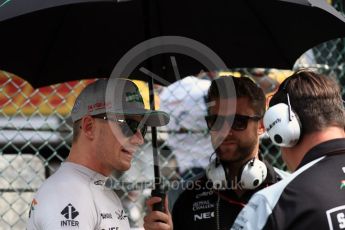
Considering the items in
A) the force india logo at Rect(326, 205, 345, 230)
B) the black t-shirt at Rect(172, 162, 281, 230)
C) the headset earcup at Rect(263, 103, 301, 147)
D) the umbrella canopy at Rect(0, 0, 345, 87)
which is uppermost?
the umbrella canopy at Rect(0, 0, 345, 87)

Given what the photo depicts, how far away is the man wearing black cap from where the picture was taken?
279 centimetres

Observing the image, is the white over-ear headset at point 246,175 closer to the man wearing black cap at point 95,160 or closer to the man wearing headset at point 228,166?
the man wearing headset at point 228,166

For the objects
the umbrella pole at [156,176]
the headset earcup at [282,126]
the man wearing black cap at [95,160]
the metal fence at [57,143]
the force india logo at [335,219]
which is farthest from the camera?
the metal fence at [57,143]

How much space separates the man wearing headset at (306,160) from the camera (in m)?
2.27

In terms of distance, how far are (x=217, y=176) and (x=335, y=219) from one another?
1237 millimetres

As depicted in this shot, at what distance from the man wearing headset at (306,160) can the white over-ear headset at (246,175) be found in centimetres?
73

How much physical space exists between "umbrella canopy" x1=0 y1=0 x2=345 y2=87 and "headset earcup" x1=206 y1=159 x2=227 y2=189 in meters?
0.65

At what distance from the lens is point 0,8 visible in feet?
9.27

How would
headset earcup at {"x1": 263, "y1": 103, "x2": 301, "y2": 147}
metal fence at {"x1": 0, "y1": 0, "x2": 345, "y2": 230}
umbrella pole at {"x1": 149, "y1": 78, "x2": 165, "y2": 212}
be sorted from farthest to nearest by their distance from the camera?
metal fence at {"x1": 0, "y1": 0, "x2": 345, "y2": 230} → umbrella pole at {"x1": 149, "y1": 78, "x2": 165, "y2": 212} → headset earcup at {"x1": 263, "y1": 103, "x2": 301, "y2": 147}

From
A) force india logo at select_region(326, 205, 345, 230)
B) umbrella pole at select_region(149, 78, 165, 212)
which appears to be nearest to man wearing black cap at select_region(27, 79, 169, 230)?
umbrella pole at select_region(149, 78, 165, 212)

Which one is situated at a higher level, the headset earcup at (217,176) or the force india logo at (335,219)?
the headset earcup at (217,176)

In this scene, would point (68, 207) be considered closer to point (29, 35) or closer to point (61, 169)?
point (61, 169)

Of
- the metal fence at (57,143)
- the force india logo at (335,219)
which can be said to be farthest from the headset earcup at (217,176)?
the metal fence at (57,143)

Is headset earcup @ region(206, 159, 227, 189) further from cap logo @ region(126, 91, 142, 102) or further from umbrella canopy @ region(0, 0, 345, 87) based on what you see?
umbrella canopy @ region(0, 0, 345, 87)
